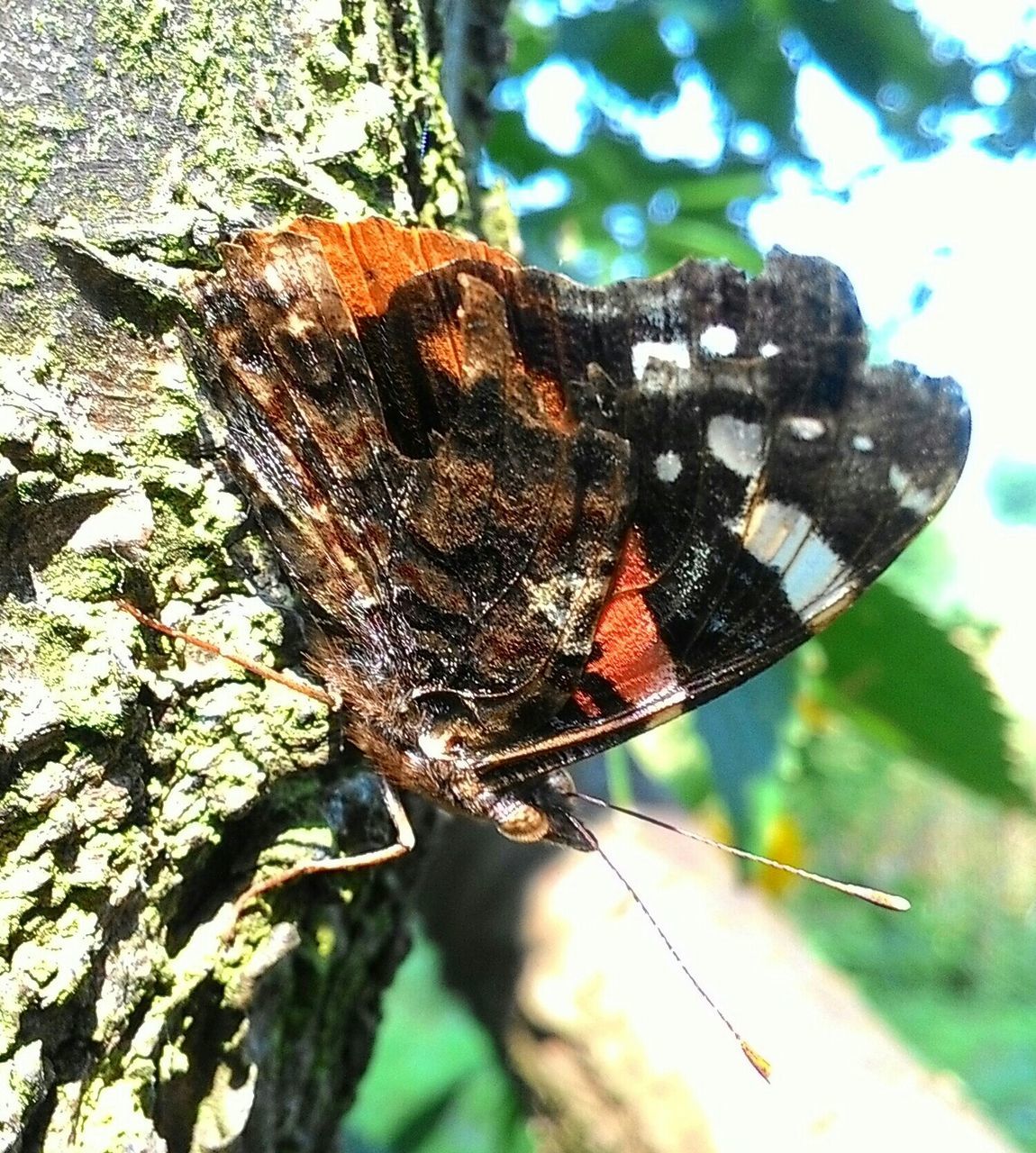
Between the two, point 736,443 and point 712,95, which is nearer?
point 736,443

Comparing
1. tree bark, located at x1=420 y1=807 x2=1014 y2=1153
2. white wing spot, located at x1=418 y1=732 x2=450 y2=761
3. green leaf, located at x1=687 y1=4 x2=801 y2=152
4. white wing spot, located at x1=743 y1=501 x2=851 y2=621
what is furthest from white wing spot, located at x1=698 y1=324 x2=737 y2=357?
green leaf, located at x1=687 y1=4 x2=801 y2=152

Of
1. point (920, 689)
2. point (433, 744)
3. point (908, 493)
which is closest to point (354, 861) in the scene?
point (433, 744)

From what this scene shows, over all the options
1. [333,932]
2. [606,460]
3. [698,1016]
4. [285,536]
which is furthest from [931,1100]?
[285,536]

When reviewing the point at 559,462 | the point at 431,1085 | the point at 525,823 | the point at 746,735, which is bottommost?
the point at 431,1085

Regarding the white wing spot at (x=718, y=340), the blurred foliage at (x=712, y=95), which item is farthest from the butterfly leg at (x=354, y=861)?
the blurred foliage at (x=712, y=95)

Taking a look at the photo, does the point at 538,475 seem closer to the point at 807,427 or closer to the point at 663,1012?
the point at 807,427

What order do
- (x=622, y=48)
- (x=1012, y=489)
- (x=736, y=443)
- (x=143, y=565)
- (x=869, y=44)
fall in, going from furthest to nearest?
1. (x=1012, y=489)
2. (x=622, y=48)
3. (x=869, y=44)
4. (x=736, y=443)
5. (x=143, y=565)

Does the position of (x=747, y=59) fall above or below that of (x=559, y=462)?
above
